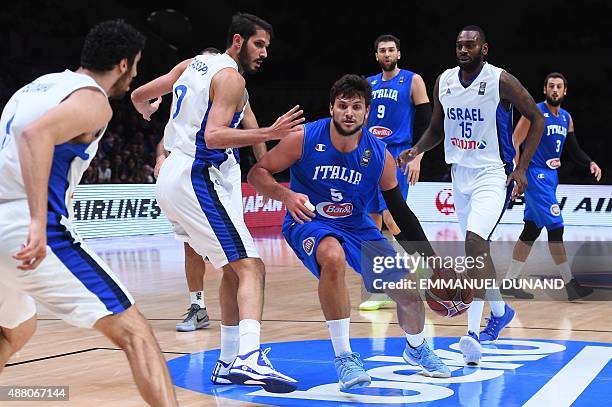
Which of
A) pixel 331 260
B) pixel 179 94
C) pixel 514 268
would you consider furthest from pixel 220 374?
pixel 514 268

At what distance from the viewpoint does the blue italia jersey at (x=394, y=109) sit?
8.20m

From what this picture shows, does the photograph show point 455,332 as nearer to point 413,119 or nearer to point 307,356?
point 307,356

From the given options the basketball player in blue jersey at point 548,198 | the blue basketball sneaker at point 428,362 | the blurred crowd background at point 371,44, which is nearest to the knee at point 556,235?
the basketball player in blue jersey at point 548,198

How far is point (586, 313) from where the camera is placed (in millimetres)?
7602

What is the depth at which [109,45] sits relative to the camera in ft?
11.7

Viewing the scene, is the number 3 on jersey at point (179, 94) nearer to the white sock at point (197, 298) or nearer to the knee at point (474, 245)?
the knee at point (474, 245)

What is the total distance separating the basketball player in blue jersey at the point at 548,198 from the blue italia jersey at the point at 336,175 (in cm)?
371

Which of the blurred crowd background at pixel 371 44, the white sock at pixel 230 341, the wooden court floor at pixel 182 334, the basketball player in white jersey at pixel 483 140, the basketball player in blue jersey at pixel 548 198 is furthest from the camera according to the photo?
the blurred crowd background at pixel 371 44

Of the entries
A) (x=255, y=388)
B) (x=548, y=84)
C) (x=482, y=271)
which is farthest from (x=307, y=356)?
(x=548, y=84)

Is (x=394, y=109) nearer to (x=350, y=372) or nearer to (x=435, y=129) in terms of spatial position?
(x=435, y=129)

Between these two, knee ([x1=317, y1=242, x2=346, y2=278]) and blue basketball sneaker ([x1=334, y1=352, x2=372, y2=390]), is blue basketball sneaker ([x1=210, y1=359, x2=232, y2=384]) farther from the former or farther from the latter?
knee ([x1=317, y1=242, x2=346, y2=278])

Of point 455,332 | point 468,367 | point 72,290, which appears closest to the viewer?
point 72,290

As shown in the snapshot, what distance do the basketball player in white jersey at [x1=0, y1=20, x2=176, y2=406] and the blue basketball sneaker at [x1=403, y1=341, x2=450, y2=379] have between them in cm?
206

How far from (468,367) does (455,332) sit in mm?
1253
